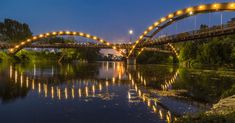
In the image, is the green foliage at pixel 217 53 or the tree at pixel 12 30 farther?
the tree at pixel 12 30

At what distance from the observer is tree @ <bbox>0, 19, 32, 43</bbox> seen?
132 meters

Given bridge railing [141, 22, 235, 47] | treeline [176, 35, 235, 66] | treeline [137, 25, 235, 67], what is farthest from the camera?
treeline [137, 25, 235, 67]

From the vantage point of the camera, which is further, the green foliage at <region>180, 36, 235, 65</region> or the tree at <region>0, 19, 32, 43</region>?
the tree at <region>0, 19, 32, 43</region>

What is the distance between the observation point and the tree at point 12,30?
434 ft

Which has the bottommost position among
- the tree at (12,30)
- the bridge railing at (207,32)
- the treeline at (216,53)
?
the treeline at (216,53)

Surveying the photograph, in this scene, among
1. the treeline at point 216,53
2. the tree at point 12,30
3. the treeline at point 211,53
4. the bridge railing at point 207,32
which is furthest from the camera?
the tree at point 12,30

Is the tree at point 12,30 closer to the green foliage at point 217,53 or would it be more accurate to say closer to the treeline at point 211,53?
the treeline at point 211,53

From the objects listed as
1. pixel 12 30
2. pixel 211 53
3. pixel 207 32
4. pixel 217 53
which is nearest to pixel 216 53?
pixel 217 53

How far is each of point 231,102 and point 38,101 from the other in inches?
419

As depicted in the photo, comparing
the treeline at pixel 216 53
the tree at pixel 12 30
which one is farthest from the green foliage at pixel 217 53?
the tree at pixel 12 30

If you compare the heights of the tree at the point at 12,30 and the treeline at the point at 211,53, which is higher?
the tree at the point at 12,30

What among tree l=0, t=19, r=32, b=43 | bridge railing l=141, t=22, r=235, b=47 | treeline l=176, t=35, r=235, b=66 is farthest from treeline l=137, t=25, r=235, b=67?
tree l=0, t=19, r=32, b=43

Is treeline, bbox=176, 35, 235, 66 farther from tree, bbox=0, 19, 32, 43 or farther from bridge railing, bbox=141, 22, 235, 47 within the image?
tree, bbox=0, 19, 32, 43

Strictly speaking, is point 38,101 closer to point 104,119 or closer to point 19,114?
point 19,114
